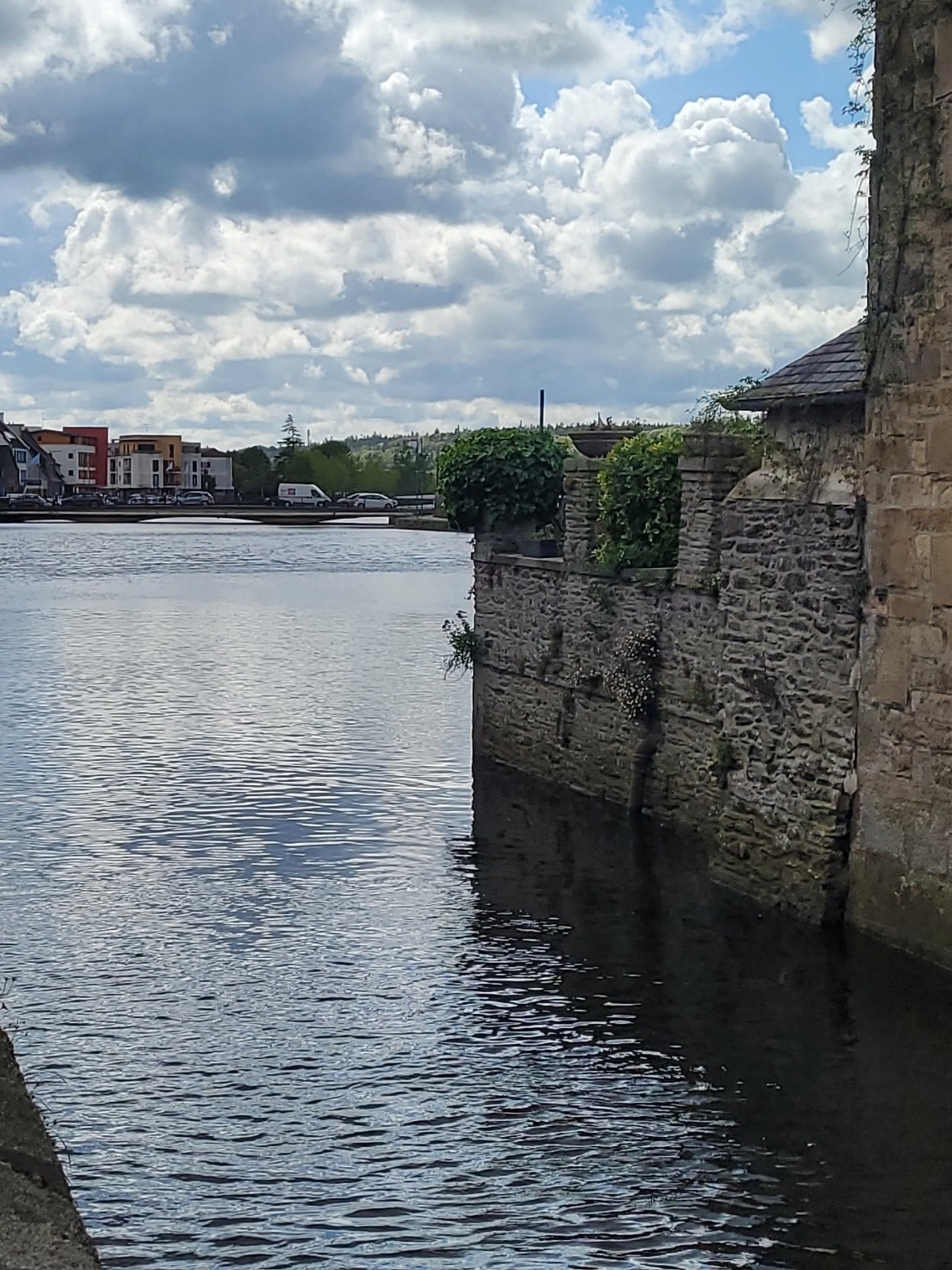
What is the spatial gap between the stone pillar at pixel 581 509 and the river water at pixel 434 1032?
8.47ft

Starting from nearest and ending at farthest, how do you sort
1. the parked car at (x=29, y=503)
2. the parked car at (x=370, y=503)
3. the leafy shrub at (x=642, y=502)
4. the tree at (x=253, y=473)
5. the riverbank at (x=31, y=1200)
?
1. the riverbank at (x=31, y=1200)
2. the leafy shrub at (x=642, y=502)
3. the parked car at (x=29, y=503)
4. the parked car at (x=370, y=503)
5. the tree at (x=253, y=473)

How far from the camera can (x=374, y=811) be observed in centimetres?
1712

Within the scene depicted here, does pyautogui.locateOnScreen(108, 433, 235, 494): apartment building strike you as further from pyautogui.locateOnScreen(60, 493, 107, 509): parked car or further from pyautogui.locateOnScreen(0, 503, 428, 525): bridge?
pyautogui.locateOnScreen(0, 503, 428, 525): bridge

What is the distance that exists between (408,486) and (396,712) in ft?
472

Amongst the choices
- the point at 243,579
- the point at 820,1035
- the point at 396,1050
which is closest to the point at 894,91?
the point at 820,1035

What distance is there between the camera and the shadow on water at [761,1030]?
786cm

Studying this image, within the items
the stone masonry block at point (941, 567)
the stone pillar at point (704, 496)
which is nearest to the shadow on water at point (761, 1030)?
the stone masonry block at point (941, 567)

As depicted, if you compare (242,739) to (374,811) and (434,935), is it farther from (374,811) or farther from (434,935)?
(434,935)

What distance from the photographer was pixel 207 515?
12594 cm

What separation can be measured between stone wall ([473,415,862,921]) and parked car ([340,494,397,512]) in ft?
373

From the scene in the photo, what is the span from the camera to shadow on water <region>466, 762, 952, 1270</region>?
25.8 ft

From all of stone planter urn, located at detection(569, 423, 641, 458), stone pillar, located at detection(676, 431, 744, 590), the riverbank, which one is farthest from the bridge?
the riverbank

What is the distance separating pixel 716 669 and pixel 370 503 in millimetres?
125489

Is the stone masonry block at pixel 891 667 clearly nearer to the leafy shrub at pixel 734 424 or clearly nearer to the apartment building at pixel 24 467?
the leafy shrub at pixel 734 424
